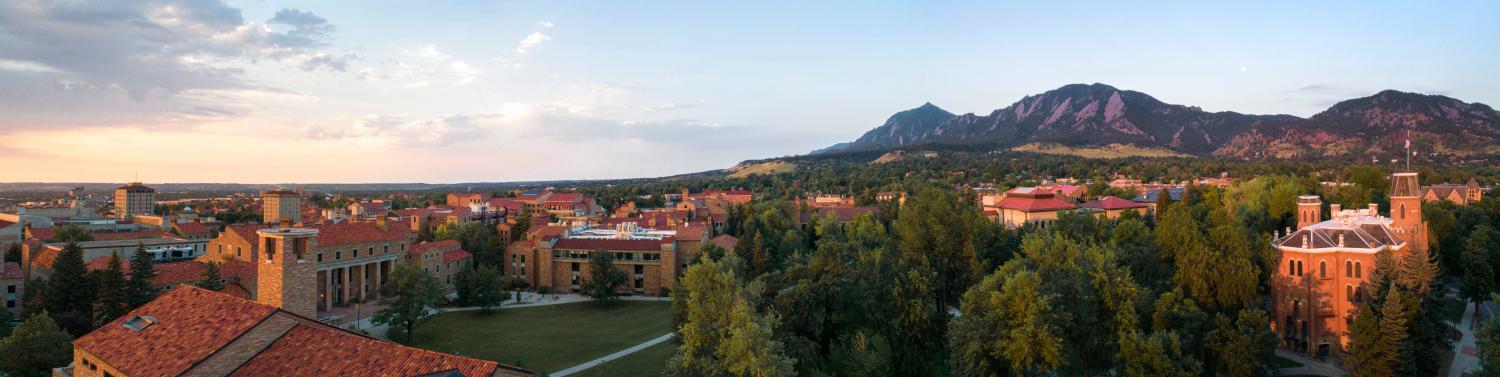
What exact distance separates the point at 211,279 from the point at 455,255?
63.1 feet

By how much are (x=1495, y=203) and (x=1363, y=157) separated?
73225 mm

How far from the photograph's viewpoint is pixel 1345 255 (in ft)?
118

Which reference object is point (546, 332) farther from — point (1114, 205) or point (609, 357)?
point (1114, 205)

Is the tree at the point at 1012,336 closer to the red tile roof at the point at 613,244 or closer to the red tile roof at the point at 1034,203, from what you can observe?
the red tile roof at the point at 613,244

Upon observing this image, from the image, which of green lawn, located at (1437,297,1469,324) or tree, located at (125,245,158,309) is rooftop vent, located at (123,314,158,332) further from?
green lawn, located at (1437,297,1469,324)

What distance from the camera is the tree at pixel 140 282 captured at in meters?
40.7

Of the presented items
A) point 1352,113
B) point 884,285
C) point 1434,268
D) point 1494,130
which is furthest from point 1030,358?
point 1352,113

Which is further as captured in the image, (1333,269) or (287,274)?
(1333,269)

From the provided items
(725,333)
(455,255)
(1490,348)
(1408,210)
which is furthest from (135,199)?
(1490,348)

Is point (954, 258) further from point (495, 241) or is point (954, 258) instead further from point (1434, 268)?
point (495, 241)

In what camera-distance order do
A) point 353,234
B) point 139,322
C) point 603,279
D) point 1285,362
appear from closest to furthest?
point 139,322 < point 1285,362 < point 353,234 < point 603,279

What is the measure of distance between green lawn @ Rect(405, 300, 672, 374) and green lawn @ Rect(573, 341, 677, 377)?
1534mm

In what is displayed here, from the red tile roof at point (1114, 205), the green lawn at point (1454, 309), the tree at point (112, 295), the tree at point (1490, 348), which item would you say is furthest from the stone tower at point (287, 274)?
the red tile roof at point (1114, 205)

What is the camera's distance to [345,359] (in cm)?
1680
